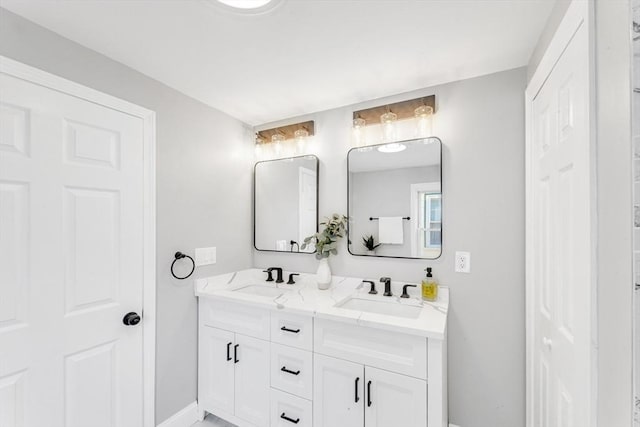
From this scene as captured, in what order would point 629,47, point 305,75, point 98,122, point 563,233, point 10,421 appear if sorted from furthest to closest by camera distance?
point 305,75
point 98,122
point 10,421
point 563,233
point 629,47

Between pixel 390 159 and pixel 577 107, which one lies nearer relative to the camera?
pixel 577 107

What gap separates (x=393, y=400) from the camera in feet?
4.43

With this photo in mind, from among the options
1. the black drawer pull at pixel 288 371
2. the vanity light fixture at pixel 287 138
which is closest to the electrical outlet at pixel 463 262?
the black drawer pull at pixel 288 371

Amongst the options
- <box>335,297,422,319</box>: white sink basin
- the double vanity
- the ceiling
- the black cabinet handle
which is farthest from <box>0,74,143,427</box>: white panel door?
<box>335,297,422,319</box>: white sink basin

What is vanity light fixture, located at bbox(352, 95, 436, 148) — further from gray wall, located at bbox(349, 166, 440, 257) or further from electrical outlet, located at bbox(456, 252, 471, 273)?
electrical outlet, located at bbox(456, 252, 471, 273)

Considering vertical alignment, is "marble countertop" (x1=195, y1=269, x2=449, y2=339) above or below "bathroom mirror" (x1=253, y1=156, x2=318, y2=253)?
below

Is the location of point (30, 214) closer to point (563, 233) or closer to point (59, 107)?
point (59, 107)

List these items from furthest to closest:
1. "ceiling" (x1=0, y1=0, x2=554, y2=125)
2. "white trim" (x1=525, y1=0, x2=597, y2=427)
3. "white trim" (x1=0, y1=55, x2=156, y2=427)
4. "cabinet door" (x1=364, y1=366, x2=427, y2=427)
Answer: "white trim" (x1=0, y1=55, x2=156, y2=427) → "cabinet door" (x1=364, y1=366, x2=427, y2=427) → "ceiling" (x1=0, y1=0, x2=554, y2=125) → "white trim" (x1=525, y1=0, x2=597, y2=427)

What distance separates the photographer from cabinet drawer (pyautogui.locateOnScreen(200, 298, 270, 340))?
173cm

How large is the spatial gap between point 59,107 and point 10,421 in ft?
4.62

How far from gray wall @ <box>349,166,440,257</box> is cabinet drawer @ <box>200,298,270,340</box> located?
0.80 metres

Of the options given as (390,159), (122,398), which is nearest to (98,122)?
(122,398)

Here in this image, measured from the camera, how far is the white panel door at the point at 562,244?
2.77ft

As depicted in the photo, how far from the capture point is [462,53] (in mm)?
1494
